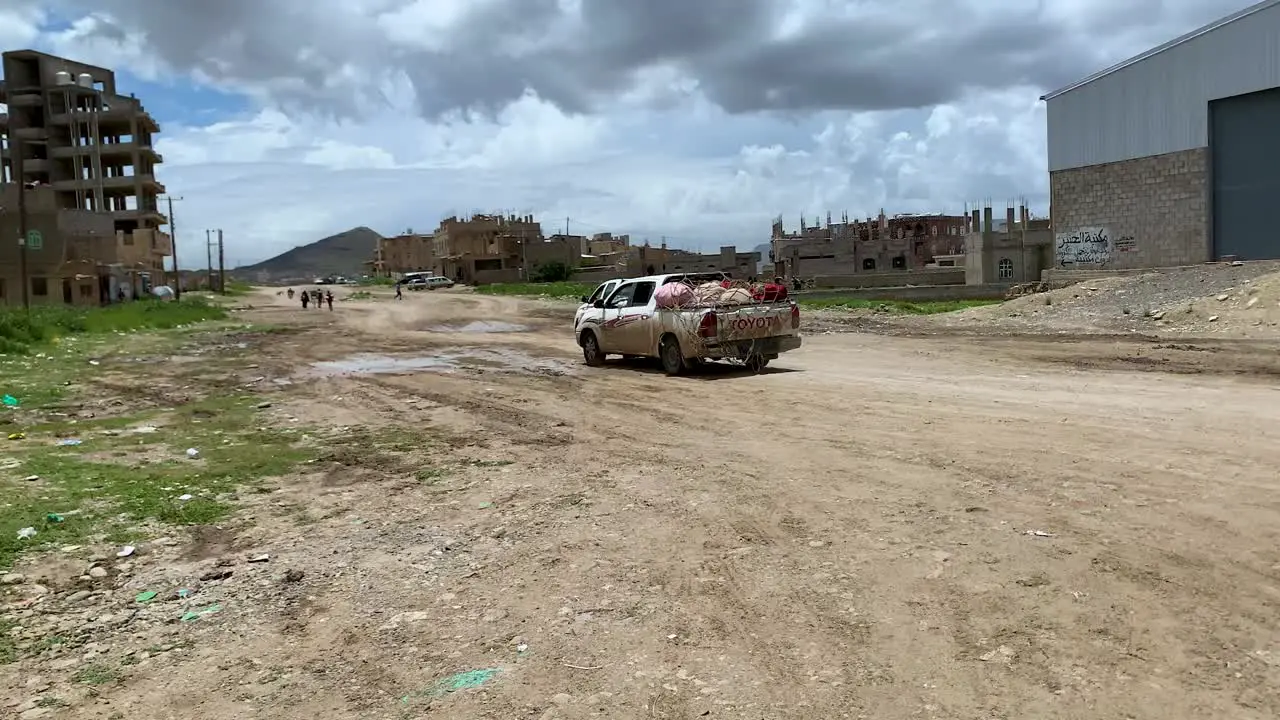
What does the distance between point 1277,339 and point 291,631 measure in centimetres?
2050

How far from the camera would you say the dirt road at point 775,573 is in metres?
3.89

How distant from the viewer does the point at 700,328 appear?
1567 centimetres

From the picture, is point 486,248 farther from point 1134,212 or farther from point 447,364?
point 447,364

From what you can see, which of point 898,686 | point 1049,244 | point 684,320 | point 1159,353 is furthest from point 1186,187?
point 898,686

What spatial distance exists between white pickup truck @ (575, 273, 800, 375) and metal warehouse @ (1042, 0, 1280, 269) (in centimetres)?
3291

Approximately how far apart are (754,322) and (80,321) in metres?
27.1

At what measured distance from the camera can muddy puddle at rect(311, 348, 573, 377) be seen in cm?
1903

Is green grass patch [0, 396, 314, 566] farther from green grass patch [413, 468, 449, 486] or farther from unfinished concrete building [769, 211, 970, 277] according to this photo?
unfinished concrete building [769, 211, 970, 277]

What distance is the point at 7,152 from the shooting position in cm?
9606

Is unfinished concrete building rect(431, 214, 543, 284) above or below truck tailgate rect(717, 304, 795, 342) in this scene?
above

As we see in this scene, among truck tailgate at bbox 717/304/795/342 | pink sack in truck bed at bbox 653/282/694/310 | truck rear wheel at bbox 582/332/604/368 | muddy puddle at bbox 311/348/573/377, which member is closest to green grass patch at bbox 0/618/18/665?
truck tailgate at bbox 717/304/795/342

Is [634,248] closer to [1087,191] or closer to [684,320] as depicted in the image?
[1087,191]

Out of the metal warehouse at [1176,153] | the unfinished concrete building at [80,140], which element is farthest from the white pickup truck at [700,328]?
the unfinished concrete building at [80,140]

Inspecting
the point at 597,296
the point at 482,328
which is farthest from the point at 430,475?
the point at 482,328
